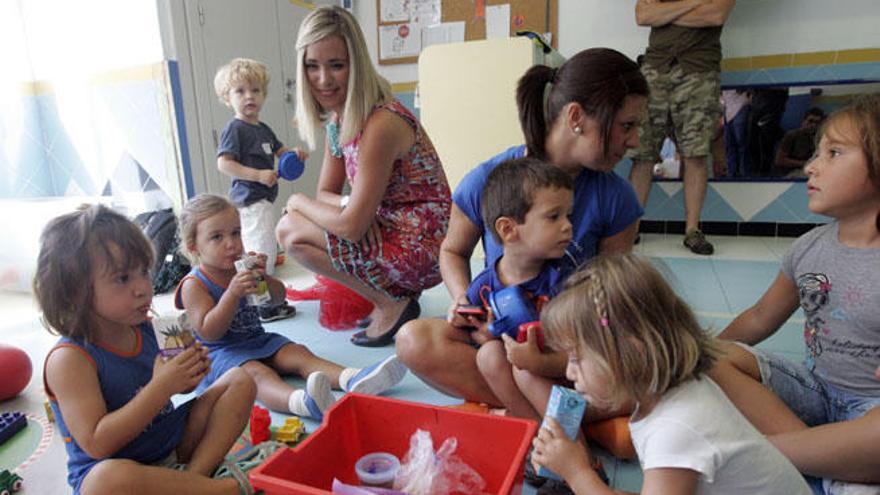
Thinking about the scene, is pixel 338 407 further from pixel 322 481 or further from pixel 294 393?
pixel 294 393

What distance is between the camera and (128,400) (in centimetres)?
99

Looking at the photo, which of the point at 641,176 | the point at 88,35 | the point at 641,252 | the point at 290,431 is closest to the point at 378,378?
the point at 290,431

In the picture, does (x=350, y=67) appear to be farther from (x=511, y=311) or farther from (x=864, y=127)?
(x=864, y=127)

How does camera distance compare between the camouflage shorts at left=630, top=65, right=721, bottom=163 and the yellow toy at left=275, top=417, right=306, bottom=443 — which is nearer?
the yellow toy at left=275, top=417, right=306, bottom=443

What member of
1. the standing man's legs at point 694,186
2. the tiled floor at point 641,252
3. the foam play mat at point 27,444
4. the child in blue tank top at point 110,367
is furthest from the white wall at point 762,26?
the foam play mat at point 27,444

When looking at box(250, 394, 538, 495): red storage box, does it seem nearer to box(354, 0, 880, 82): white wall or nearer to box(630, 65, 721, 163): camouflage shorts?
box(630, 65, 721, 163): camouflage shorts

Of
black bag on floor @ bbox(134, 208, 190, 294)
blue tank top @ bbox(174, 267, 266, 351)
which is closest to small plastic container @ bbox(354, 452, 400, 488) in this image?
blue tank top @ bbox(174, 267, 266, 351)

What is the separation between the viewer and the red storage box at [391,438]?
0.95 metres

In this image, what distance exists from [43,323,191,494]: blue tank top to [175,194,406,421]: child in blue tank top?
30 centimetres

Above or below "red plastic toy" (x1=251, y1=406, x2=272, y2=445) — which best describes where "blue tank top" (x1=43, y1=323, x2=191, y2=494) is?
above

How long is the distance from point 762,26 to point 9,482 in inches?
146

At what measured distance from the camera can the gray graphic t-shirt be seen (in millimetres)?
1053

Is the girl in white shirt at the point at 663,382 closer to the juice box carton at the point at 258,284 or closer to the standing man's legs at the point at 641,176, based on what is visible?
the juice box carton at the point at 258,284

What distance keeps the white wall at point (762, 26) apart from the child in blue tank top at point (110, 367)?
3087mm
